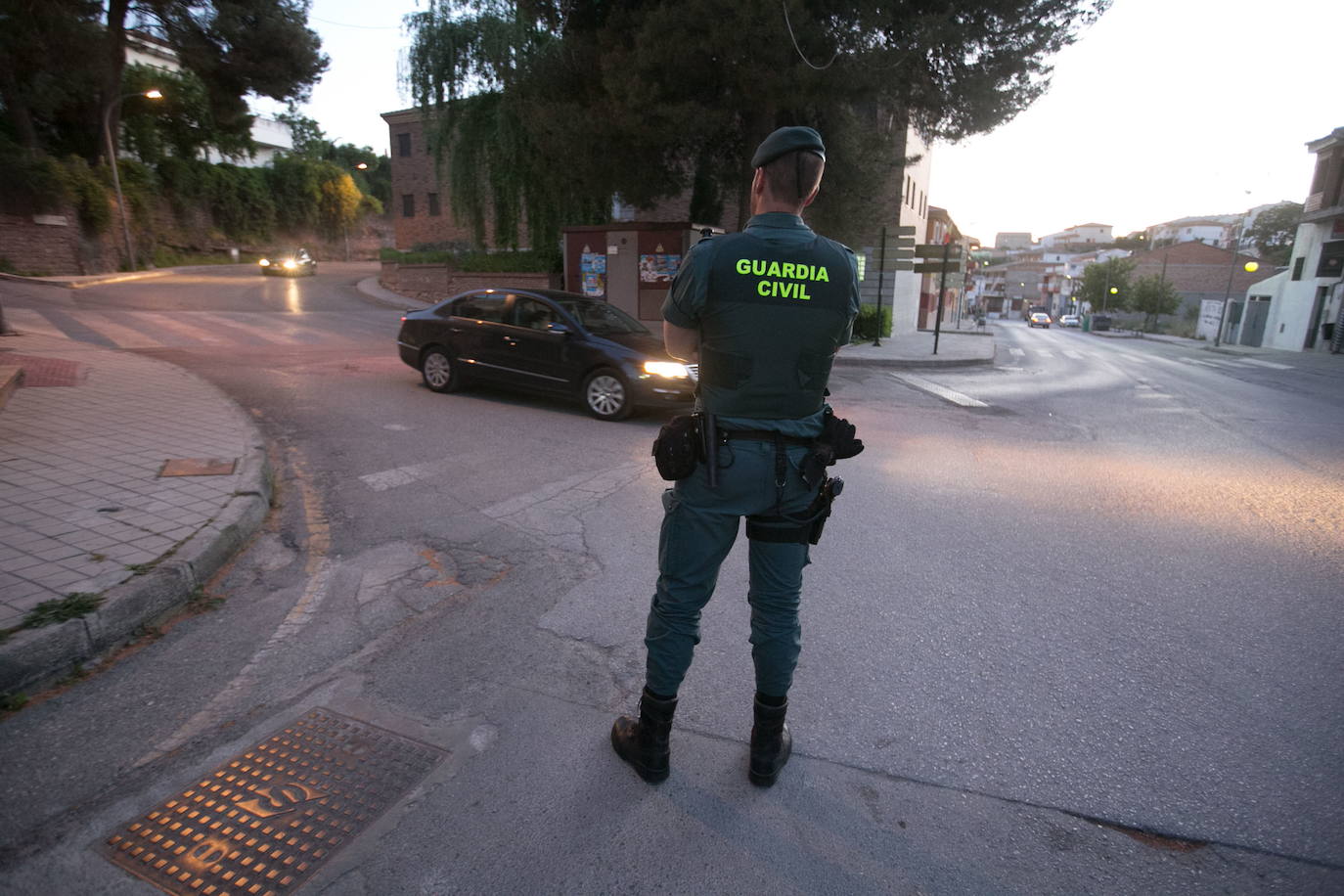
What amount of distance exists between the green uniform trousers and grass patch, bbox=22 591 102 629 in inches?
105

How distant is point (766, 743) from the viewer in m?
2.48

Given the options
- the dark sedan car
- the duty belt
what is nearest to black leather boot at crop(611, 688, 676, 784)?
the duty belt

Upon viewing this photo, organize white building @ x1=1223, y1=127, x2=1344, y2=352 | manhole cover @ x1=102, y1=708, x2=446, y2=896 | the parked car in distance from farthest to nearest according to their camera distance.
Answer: the parked car in distance, white building @ x1=1223, y1=127, x2=1344, y2=352, manhole cover @ x1=102, y1=708, x2=446, y2=896

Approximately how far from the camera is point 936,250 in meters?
19.0

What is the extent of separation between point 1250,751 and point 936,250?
18.2 metres

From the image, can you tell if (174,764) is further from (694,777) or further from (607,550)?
(607,550)

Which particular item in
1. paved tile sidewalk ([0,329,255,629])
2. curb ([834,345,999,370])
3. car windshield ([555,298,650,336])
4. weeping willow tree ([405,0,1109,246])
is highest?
weeping willow tree ([405,0,1109,246])

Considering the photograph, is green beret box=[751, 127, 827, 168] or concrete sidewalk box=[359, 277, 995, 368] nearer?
green beret box=[751, 127, 827, 168]

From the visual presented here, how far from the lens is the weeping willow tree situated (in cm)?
1257

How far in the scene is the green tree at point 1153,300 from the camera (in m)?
55.3

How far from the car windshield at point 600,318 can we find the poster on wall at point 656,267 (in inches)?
301

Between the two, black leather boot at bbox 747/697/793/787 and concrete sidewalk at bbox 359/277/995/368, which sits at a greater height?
black leather boot at bbox 747/697/793/787

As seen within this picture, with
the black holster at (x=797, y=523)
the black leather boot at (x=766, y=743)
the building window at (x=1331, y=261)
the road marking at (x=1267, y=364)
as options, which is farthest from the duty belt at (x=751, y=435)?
the building window at (x=1331, y=261)

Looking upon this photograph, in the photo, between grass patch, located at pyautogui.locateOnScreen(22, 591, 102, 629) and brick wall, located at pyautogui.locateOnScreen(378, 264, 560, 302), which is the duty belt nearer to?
grass patch, located at pyautogui.locateOnScreen(22, 591, 102, 629)
